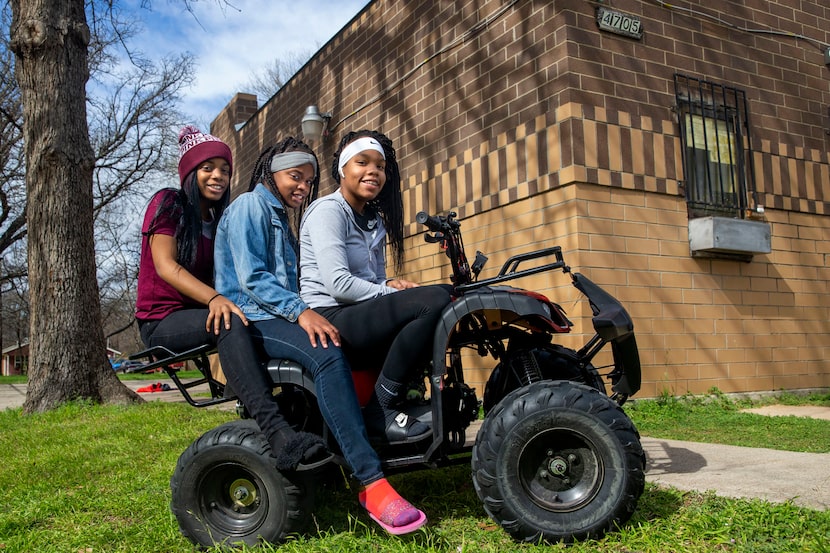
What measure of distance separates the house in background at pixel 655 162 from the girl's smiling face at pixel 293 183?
3.51 metres

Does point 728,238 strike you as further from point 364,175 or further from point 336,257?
point 336,257

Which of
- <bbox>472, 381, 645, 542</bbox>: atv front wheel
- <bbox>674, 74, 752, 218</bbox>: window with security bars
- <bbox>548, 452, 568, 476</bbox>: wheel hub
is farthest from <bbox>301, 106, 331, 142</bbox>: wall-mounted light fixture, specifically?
<bbox>548, 452, 568, 476</bbox>: wheel hub

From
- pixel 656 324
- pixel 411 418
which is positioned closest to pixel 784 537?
pixel 411 418

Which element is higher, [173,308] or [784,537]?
[173,308]

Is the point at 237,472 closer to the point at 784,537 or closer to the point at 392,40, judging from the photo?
the point at 784,537

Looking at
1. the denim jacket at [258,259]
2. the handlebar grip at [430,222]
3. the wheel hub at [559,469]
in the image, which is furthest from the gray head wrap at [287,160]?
the wheel hub at [559,469]

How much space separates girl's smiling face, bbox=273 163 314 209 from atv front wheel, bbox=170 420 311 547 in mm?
1094

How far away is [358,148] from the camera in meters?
3.40

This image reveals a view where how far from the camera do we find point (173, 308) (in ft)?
10.7

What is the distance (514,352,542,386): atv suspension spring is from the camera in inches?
124

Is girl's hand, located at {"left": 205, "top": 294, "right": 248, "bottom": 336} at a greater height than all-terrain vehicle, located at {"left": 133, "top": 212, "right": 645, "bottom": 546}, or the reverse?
girl's hand, located at {"left": 205, "top": 294, "right": 248, "bottom": 336}

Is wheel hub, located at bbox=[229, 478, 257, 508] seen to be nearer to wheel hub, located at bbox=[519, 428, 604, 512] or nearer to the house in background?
wheel hub, located at bbox=[519, 428, 604, 512]

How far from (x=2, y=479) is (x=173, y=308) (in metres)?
2.21

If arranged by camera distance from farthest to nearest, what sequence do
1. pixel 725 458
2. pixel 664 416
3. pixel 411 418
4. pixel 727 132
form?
1. pixel 727 132
2. pixel 664 416
3. pixel 725 458
4. pixel 411 418
